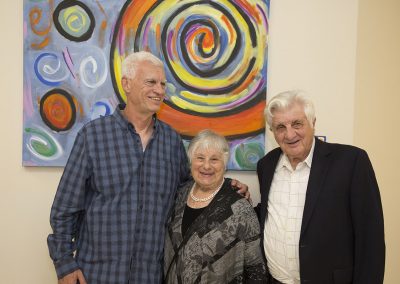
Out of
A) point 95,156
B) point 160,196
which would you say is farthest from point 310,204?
point 95,156

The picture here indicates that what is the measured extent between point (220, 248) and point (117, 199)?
1.80ft

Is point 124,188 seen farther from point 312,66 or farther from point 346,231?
point 312,66

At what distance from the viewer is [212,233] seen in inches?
59.2

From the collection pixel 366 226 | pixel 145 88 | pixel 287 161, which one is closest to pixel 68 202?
pixel 145 88

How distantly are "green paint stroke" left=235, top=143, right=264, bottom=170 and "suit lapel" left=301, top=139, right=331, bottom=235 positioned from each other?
487mm

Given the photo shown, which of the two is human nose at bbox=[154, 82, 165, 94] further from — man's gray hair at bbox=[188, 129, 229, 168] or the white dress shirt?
the white dress shirt

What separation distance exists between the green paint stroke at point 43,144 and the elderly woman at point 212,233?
891 millimetres

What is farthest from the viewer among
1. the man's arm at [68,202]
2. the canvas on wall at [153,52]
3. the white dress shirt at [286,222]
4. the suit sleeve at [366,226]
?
the canvas on wall at [153,52]

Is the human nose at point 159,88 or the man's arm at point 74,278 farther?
the human nose at point 159,88

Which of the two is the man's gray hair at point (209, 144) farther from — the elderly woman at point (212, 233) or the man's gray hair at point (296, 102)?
the man's gray hair at point (296, 102)

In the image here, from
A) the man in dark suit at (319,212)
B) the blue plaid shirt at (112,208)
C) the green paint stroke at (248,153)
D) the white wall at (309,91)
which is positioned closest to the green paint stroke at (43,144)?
the white wall at (309,91)

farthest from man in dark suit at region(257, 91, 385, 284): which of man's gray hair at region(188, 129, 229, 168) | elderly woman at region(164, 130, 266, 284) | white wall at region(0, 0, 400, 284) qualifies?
white wall at region(0, 0, 400, 284)

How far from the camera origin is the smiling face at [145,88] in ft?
5.27

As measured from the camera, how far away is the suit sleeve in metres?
1.32
